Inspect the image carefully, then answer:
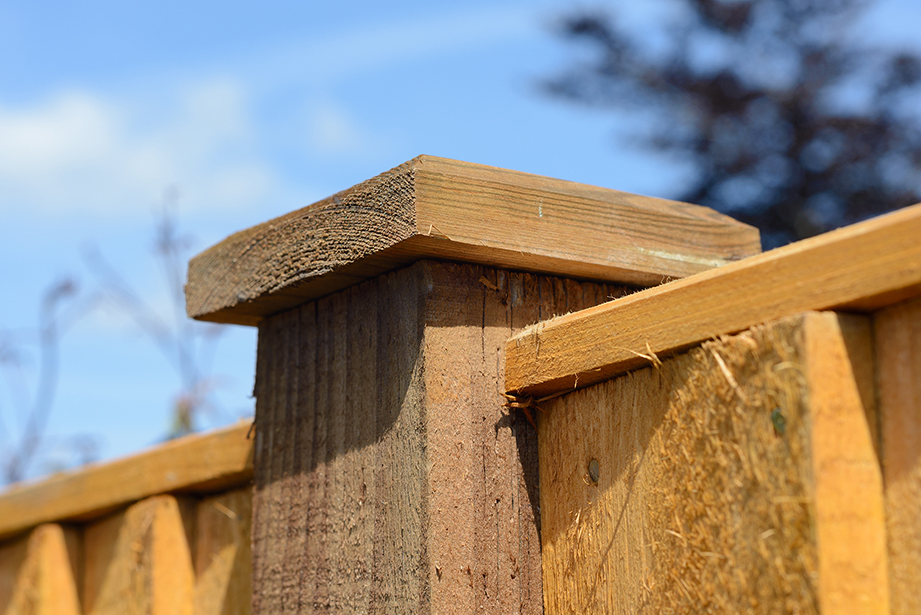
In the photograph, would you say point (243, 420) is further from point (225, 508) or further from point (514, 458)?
point (514, 458)

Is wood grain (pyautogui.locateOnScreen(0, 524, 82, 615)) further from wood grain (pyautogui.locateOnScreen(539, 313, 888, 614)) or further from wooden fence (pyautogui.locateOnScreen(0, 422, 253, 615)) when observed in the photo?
wood grain (pyautogui.locateOnScreen(539, 313, 888, 614))

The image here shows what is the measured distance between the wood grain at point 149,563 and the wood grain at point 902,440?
142 centimetres

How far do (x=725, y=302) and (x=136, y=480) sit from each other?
56.9 inches

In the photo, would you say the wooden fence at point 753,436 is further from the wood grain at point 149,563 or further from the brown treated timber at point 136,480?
the wood grain at point 149,563

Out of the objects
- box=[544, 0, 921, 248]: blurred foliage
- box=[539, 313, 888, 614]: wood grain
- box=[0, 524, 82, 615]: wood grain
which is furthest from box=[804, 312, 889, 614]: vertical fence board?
box=[544, 0, 921, 248]: blurred foliage

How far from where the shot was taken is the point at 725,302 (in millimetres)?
1046

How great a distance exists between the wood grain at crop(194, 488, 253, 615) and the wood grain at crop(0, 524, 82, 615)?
1.50ft

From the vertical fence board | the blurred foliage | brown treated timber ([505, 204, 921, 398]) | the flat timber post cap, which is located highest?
the blurred foliage

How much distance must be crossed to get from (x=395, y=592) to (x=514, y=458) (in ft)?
0.79

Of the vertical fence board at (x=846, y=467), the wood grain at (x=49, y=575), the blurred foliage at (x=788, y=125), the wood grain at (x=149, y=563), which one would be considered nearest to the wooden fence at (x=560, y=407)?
the vertical fence board at (x=846, y=467)

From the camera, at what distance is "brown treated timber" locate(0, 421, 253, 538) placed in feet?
5.94

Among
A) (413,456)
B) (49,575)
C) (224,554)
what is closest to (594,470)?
(413,456)

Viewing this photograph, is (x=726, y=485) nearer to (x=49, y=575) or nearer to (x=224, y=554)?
(x=224, y=554)

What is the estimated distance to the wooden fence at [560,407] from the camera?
0.91m
